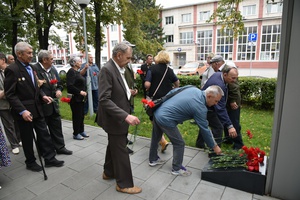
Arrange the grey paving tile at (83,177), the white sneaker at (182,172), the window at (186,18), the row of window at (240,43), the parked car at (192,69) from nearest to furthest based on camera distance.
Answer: the grey paving tile at (83,177) → the white sneaker at (182,172) → the parked car at (192,69) → the row of window at (240,43) → the window at (186,18)

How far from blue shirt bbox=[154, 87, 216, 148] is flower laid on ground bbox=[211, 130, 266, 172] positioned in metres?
0.38

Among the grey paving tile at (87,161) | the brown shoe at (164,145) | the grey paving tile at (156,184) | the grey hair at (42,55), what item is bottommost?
the grey paving tile at (87,161)

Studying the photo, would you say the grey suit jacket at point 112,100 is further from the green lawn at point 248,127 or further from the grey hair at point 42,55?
the grey hair at point 42,55

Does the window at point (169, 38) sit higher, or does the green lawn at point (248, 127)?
the window at point (169, 38)

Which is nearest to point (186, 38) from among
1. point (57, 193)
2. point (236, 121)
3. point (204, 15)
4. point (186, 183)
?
point (204, 15)

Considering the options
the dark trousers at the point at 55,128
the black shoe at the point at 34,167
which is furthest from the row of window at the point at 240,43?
the black shoe at the point at 34,167

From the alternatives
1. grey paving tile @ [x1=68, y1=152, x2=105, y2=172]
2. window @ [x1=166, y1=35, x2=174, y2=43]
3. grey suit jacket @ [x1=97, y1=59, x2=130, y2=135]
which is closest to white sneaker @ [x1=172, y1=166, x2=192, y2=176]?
grey suit jacket @ [x1=97, y1=59, x2=130, y2=135]

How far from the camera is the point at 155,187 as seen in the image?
2941mm

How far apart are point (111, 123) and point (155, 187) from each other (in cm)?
116

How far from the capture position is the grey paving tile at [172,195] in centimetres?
269

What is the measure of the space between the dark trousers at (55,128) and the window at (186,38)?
128 ft

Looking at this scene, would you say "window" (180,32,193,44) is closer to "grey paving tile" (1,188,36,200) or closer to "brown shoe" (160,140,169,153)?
"brown shoe" (160,140,169,153)

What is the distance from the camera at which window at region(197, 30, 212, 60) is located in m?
38.1

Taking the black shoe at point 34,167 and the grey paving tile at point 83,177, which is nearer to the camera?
the grey paving tile at point 83,177
